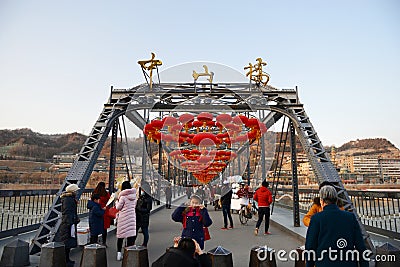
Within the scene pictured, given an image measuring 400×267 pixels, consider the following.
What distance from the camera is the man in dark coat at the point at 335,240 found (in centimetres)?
299

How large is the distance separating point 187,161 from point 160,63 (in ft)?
11.0

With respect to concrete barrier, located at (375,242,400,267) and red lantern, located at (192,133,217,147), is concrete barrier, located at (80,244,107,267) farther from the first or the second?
concrete barrier, located at (375,242,400,267)

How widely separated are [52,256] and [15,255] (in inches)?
28.0

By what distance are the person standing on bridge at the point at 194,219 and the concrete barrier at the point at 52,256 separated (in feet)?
6.03

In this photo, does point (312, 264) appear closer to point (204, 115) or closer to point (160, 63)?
point (204, 115)

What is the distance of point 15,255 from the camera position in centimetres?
478

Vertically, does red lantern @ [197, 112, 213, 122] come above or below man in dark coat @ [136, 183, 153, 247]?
above

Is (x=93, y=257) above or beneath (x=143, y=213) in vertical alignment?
beneath

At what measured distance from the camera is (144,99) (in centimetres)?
998

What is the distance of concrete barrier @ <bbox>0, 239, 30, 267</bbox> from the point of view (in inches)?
187

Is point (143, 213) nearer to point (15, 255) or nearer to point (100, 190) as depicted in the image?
point (100, 190)

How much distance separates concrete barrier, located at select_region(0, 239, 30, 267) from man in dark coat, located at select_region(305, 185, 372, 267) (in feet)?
14.5

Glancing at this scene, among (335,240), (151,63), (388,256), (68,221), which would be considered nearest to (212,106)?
(151,63)

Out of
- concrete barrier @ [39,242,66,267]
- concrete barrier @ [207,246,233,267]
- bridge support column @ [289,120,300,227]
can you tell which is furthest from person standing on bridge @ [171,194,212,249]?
bridge support column @ [289,120,300,227]
